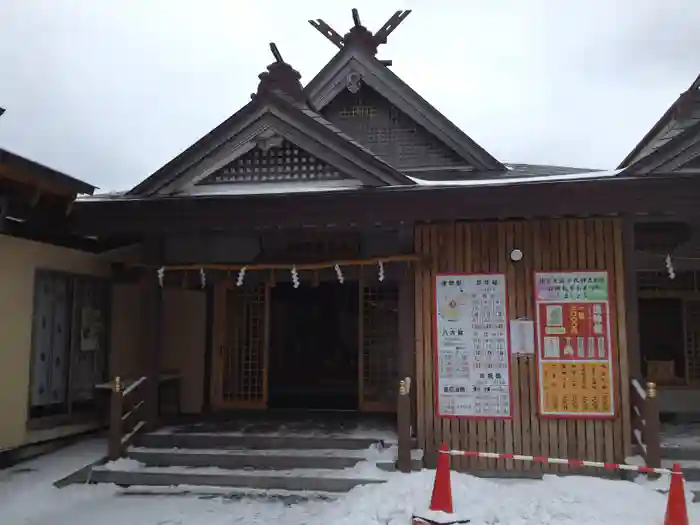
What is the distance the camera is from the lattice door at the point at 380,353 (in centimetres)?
996

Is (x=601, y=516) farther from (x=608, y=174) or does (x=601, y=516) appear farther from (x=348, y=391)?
(x=348, y=391)

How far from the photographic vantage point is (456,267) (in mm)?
7738

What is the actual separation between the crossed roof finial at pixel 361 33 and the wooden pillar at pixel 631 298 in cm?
651

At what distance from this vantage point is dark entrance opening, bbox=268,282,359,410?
36.2ft

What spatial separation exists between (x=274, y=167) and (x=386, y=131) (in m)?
4.44

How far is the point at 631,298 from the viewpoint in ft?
24.2

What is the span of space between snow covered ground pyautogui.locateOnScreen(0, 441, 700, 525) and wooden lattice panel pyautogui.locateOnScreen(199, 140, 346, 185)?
3905mm

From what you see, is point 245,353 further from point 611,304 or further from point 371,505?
point 611,304

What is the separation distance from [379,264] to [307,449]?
8.24ft

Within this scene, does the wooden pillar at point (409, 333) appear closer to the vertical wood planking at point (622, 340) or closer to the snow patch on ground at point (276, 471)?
the snow patch on ground at point (276, 471)

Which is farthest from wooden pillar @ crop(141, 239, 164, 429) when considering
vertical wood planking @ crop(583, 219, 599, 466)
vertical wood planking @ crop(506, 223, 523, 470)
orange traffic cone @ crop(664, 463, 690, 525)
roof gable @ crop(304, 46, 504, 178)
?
orange traffic cone @ crop(664, 463, 690, 525)

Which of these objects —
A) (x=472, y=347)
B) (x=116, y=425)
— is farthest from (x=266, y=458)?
(x=472, y=347)

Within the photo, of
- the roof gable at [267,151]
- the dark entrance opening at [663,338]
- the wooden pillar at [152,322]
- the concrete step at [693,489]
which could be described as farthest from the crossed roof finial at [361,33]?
the concrete step at [693,489]

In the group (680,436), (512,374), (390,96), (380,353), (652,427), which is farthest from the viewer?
(390,96)
